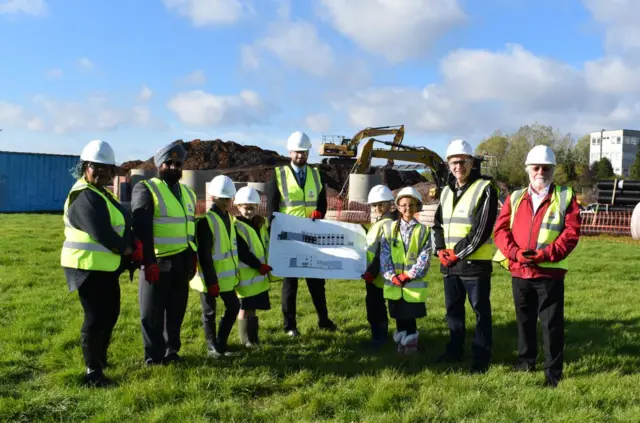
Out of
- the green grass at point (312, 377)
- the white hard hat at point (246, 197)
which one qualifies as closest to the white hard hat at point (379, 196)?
the white hard hat at point (246, 197)

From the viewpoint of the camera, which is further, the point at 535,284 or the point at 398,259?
the point at 398,259

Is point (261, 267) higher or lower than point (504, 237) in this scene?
lower

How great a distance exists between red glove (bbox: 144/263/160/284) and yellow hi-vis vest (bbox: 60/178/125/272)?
27 cm

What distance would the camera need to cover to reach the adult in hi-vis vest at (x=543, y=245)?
16.3ft

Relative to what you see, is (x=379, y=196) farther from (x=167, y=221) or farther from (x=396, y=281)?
(x=167, y=221)

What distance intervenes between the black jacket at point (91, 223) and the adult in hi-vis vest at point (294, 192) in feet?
7.20

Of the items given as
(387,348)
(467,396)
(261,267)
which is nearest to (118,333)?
(261,267)

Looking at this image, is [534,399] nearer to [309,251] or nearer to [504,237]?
[504,237]

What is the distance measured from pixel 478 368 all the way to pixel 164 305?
10.0ft

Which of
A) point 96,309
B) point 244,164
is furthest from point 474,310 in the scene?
point 244,164

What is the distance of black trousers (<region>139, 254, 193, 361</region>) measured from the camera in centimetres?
522

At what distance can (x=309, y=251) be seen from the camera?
628 cm

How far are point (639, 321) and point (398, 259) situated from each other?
3.90 meters

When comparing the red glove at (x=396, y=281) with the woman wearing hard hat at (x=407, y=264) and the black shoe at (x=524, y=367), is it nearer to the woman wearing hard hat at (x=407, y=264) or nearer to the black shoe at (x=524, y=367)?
the woman wearing hard hat at (x=407, y=264)
